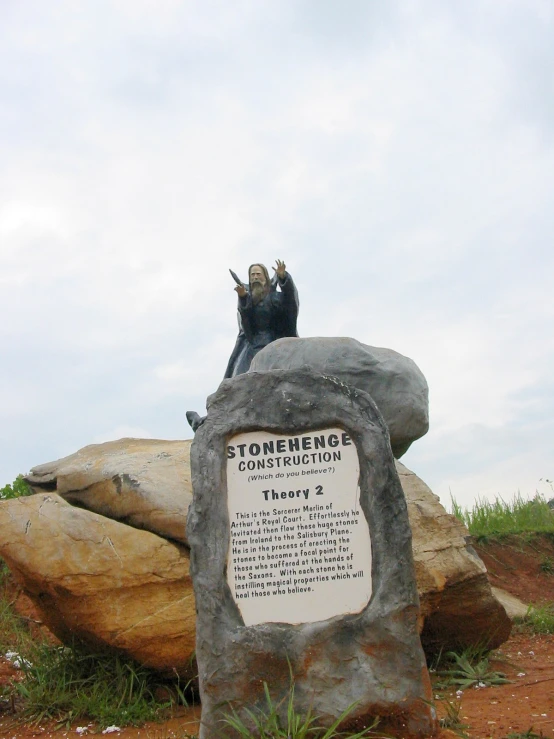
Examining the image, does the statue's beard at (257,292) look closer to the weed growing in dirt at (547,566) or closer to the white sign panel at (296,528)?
the white sign panel at (296,528)

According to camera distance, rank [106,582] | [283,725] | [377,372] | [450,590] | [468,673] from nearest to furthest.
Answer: [283,725] < [106,582] < [468,673] < [450,590] < [377,372]

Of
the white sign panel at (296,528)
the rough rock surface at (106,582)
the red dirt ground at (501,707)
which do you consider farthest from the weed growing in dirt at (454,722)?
the rough rock surface at (106,582)

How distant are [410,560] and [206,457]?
117 cm

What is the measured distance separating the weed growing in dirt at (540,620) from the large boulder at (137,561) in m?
1.41

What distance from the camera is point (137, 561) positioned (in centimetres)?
512

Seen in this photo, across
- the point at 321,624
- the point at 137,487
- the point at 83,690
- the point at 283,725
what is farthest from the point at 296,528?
the point at 83,690

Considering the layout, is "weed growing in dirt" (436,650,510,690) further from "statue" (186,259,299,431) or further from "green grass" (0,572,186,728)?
"statue" (186,259,299,431)

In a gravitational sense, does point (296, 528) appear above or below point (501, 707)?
above

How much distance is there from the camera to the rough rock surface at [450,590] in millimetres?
5379

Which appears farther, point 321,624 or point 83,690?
point 83,690

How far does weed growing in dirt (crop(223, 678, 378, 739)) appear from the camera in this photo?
3494 mm

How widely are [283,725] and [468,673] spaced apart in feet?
6.33

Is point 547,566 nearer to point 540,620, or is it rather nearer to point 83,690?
point 540,620

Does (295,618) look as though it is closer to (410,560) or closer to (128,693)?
(410,560)
